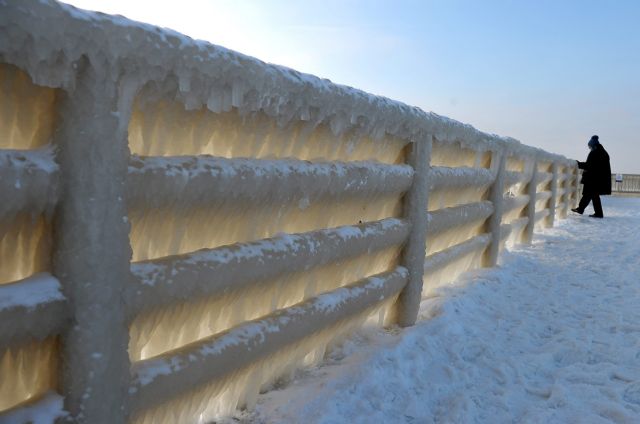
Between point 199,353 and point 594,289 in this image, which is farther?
point 594,289

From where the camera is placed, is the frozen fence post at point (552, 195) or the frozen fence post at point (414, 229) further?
the frozen fence post at point (552, 195)

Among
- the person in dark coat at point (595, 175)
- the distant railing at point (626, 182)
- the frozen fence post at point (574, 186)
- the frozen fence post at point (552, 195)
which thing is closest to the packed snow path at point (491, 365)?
the frozen fence post at point (552, 195)

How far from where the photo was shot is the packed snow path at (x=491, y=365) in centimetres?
255

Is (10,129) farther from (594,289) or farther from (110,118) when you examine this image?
(594,289)

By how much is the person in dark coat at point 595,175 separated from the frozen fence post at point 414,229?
10926 millimetres

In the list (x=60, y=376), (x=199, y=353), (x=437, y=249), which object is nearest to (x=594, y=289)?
(x=437, y=249)

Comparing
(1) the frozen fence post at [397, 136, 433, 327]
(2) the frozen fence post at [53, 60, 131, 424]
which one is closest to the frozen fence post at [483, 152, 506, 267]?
(1) the frozen fence post at [397, 136, 433, 327]

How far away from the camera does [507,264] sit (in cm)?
616

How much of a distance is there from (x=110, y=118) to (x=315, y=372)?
174 cm

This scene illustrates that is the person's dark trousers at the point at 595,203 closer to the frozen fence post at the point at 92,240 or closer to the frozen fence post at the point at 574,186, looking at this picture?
the frozen fence post at the point at 574,186

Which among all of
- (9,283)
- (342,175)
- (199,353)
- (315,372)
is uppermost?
(342,175)

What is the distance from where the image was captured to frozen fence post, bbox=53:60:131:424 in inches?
57.7

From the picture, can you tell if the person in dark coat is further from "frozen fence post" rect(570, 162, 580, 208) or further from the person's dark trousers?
"frozen fence post" rect(570, 162, 580, 208)

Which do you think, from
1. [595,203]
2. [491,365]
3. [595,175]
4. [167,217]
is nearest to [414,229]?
[491,365]
